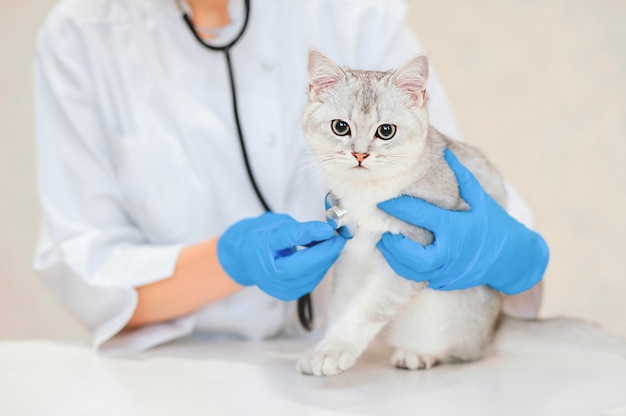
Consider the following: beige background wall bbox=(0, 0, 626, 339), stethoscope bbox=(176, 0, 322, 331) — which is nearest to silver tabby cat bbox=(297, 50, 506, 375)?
A: stethoscope bbox=(176, 0, 322, 331)

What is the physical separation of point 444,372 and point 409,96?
0.49 metres

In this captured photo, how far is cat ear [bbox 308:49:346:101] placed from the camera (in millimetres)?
1141

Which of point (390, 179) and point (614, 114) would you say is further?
point (614, 114)

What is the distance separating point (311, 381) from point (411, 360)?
0.20 metres

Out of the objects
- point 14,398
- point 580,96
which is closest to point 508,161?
point 580,96

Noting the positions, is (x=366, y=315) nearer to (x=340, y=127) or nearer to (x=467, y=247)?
(x=467, y=247)

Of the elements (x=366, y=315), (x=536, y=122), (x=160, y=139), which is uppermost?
(x=536, y=122)

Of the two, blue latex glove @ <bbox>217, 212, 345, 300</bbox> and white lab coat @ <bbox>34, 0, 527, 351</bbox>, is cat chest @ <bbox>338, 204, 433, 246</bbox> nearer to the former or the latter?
blue latex glove @ <bbox>217, 212, 345, 300</bbox>

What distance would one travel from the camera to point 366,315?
3.87 feet

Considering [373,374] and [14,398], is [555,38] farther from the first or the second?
[14,398]

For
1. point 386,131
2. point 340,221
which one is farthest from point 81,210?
point 386,131

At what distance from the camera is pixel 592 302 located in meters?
2.18

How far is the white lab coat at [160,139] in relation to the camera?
1.47 m

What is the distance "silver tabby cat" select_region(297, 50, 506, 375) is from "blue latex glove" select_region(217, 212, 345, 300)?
0.05m
